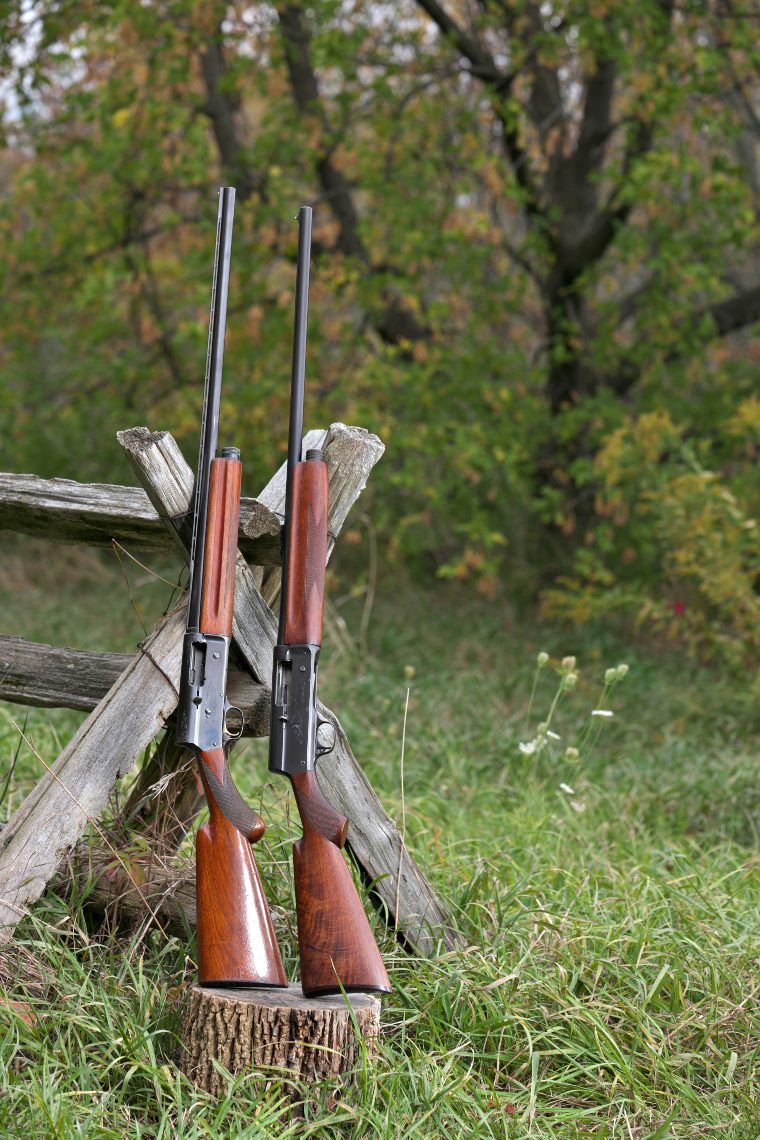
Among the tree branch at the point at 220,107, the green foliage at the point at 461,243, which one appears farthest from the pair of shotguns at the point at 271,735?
the tree branch at the point at 220,107

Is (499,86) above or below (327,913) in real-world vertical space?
above

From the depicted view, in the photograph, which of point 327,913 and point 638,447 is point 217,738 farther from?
point 638,447

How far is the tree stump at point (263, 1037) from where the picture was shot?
246 centimetres

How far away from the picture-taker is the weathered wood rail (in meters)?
2.71

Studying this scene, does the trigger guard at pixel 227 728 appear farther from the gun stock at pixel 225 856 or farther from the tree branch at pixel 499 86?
the tree branch at pixel 499 86

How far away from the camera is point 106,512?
2.92m

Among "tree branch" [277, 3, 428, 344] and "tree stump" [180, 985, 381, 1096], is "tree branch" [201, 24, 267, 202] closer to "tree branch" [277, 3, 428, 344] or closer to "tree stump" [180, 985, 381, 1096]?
"tree branch" [277, 3, 428, 344]

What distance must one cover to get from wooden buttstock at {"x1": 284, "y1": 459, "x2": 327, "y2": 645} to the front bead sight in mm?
182

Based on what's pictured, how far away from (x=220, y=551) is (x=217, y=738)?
462 mm

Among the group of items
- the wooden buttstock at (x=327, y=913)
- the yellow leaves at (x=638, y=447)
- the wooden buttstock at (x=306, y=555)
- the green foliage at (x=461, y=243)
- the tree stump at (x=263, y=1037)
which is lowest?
the tree stump at (x=263, y=1037)

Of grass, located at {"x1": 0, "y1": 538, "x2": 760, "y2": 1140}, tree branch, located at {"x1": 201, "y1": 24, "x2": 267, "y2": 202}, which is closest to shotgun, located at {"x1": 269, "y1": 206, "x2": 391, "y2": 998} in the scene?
grass, located at {"x1": 0, "y1": 538, "x2": 760, "y2": 1140}

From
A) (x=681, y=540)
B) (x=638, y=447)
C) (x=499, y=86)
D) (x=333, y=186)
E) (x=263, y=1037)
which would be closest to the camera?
(x=263, y=1037)

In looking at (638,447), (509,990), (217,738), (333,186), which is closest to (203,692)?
(217,738)

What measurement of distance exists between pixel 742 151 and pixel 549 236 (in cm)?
230
